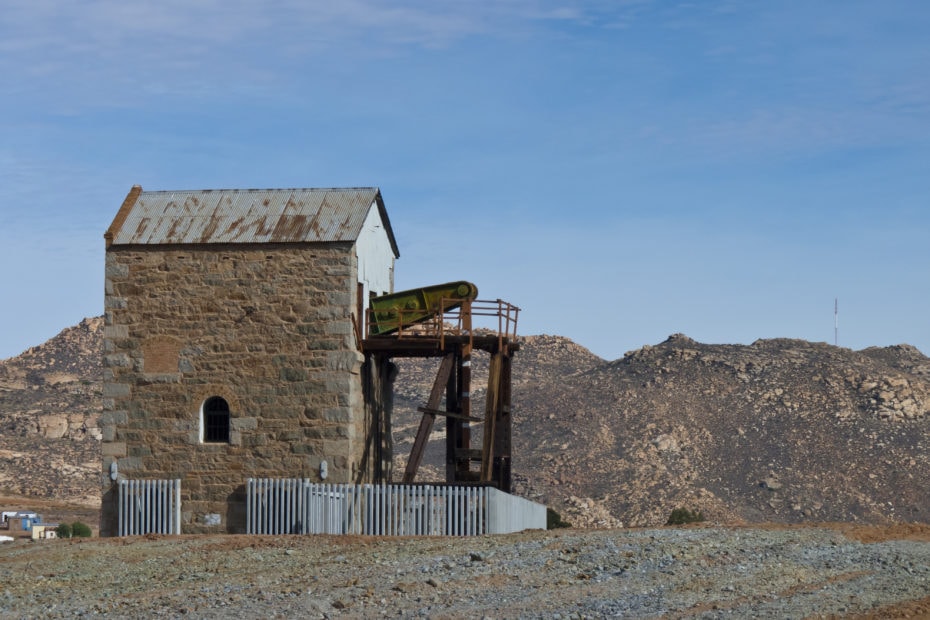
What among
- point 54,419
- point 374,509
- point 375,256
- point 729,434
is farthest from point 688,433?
point 374,509

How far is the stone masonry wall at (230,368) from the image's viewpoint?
28672 millimetres

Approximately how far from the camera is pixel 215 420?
1151 inches

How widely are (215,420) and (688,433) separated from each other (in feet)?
162

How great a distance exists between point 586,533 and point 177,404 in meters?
10.6

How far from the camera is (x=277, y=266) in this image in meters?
29.2

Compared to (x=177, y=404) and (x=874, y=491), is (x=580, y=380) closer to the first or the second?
(x=874, y=491)

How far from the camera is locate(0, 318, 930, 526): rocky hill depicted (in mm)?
66188

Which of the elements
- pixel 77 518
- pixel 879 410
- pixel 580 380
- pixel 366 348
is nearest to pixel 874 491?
pixel 879 410

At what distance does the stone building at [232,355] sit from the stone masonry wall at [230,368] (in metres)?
0.03

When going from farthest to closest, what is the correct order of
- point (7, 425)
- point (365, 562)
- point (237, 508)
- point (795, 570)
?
point (7, 425) < point (237, 508) < point (365, 562) < point (795, 570)

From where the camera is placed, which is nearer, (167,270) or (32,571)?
(32,571)

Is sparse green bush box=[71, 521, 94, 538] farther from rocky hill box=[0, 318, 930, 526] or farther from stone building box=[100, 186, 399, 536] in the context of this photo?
rocky hill box=[0, 318, 930, 526]

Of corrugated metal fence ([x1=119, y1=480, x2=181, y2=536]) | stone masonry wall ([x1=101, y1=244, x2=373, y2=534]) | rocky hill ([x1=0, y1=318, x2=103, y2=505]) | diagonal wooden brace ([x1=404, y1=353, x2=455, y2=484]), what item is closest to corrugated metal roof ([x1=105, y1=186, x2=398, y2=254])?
stone masonry wall ([x1=101, y1=244, x2=373, y2=534])

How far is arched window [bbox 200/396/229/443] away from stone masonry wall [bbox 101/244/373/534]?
19 cm
